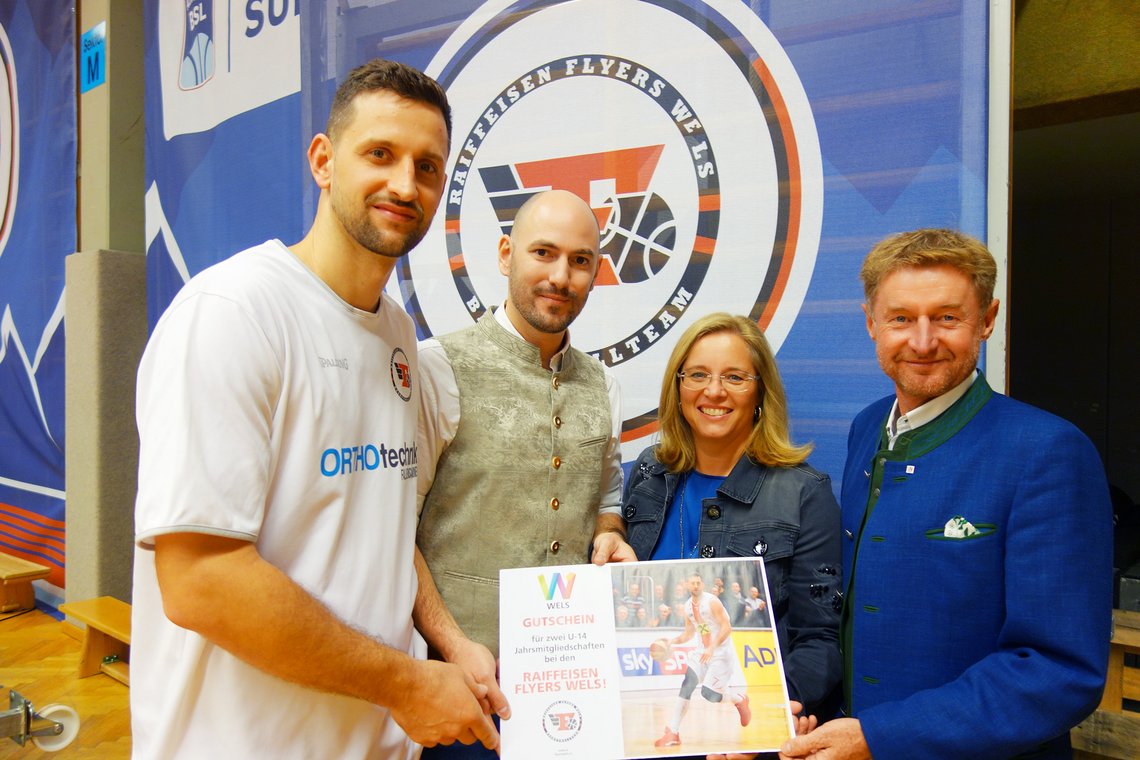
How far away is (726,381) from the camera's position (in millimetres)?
1825

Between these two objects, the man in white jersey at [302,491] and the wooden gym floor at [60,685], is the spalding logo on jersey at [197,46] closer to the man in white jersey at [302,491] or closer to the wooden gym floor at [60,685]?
the wooden gym floor at [60,685]

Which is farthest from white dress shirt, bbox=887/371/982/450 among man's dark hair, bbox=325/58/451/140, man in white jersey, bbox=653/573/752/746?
man's dark hair, bbox=325/58/451/140

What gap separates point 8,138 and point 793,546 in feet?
21.2

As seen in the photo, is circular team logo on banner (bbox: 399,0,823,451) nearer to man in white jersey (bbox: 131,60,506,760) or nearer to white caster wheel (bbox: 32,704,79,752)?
man in white jersey (bbox: 131,60,506,760)

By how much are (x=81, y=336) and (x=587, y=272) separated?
173 inches

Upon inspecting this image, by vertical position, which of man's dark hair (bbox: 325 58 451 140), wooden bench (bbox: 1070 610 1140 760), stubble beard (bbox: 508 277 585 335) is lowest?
wooden bench (bbox: 1070 610 1140 760)

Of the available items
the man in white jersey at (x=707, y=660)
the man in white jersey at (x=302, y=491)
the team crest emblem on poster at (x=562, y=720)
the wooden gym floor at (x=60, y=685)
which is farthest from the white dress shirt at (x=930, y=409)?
the wooden gym floor at (x=60, y=685)

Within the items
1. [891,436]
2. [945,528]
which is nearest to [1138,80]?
[891,436]

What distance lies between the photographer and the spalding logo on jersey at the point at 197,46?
406 cm

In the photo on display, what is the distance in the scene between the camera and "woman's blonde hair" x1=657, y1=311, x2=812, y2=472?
178 cm

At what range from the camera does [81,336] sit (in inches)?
190

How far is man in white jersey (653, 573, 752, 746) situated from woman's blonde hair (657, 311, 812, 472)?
42 cm

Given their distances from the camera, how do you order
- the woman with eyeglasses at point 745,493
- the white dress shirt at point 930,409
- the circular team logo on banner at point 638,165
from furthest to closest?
1. the circular team logo on banner at point 638,165
2. the woman with eyeglasses at point 745,493
3. the white dress shirt at point 930,409

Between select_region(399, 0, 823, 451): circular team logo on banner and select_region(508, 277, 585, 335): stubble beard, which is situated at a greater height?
select_region(399, 0, 823, 451): circular team logo on banner
